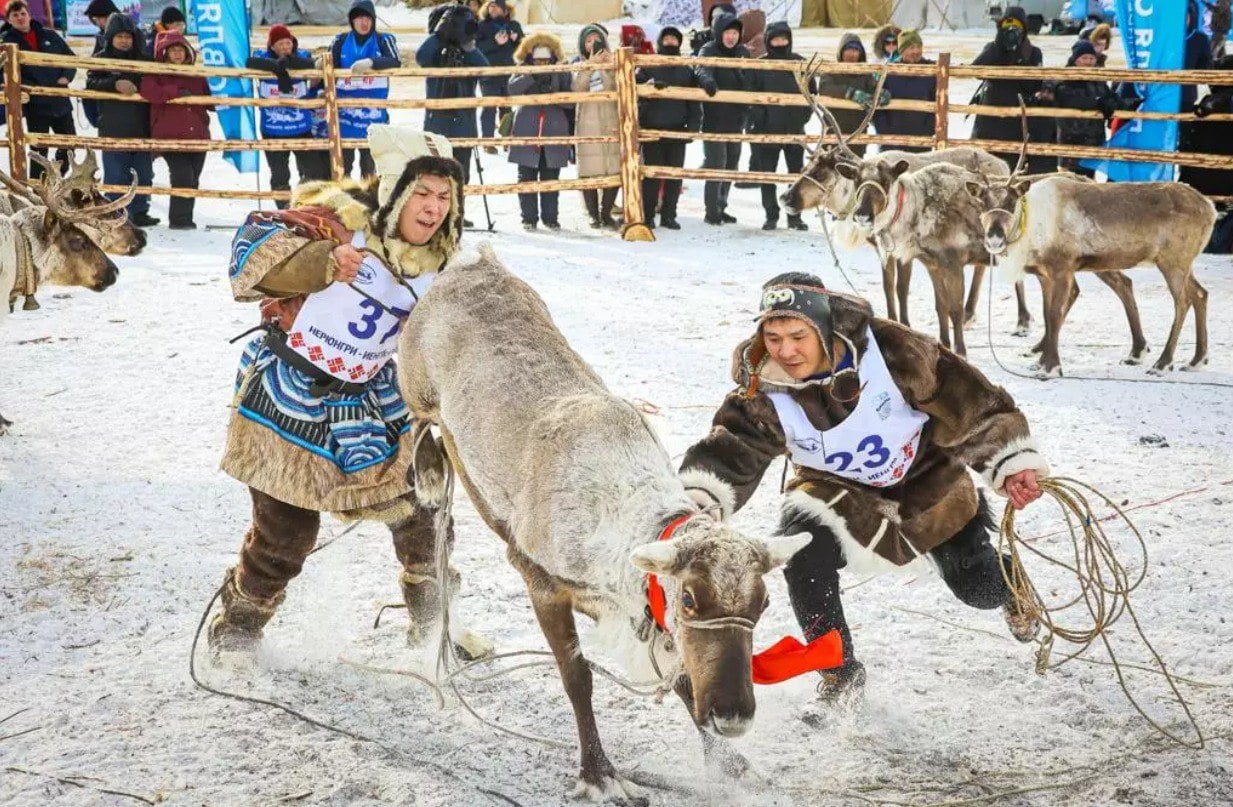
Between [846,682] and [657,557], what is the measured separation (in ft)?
3.71

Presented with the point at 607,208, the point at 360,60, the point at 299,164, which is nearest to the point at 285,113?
the point at 299,164

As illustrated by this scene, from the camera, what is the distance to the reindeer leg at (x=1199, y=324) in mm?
6910

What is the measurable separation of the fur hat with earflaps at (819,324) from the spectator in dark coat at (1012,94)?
7665 mm

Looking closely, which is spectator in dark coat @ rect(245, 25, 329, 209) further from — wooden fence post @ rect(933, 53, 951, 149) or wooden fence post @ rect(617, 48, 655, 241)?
wooden fence post @ rect(933, 53, 951, 149)

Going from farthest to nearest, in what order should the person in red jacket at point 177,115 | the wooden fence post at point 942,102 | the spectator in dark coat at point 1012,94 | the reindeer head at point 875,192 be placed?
the person in red jacket at point 177,115 < the spectator in dark coat at point 1012,94 < the wooden fence post at point 942,102 < the reindeer head at point 875,192

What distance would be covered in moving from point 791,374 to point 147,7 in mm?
18974

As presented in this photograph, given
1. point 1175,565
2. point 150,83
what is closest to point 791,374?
point 1175,565

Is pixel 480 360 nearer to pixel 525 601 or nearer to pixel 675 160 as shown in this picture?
pixel 525 601

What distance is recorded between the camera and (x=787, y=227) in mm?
11109

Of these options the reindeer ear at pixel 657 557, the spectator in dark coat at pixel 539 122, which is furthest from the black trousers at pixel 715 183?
the reindeer ear at pixel 657 557

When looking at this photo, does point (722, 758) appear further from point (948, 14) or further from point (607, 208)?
point (948, 14)

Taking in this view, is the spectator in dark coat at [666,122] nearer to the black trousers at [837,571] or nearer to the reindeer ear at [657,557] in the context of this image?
the black trousers at [837,571]

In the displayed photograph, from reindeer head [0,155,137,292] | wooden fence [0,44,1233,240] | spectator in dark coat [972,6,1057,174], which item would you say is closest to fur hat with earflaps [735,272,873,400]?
reindeer head [0,155,137,292]

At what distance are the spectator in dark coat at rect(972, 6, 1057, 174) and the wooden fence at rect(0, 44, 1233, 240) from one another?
0.19m
